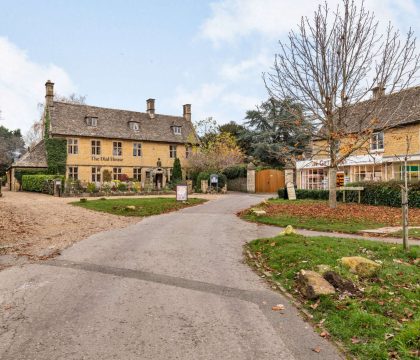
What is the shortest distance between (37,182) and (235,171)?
2091cm

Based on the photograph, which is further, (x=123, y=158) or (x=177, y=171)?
(x=177, y=171)

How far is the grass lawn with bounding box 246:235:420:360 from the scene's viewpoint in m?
4.69

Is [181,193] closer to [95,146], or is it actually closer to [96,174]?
[96,174]

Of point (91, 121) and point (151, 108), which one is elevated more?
point (151, 108)

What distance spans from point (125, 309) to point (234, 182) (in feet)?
123

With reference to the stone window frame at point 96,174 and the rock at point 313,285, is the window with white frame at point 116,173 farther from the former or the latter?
the rock at point 313,285

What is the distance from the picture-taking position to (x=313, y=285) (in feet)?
21.2

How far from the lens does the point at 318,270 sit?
7.48 m

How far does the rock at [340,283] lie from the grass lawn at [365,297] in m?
0.20

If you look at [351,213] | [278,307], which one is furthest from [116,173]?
[278,307]

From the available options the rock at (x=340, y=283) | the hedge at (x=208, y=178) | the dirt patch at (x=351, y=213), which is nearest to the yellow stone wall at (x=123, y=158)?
the hedge at (x=208, y=178)

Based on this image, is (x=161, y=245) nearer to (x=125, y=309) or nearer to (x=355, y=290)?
(x=125, y=309)

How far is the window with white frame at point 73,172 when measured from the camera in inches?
1547

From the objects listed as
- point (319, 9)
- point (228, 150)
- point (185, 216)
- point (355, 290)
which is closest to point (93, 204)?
point (185, 216)
